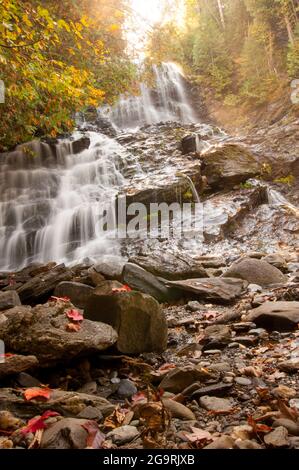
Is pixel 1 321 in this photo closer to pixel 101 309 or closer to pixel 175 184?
pixel 101 309

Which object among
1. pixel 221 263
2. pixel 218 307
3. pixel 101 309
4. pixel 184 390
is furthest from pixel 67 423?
pixel 221 263

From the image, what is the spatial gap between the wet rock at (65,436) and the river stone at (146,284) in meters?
3.11

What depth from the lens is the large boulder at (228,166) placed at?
1155 centimetres

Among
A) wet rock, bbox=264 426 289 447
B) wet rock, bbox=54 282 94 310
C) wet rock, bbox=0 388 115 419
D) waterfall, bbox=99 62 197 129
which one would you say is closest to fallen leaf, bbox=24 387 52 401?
wet rock, bbox=0 388 115 419

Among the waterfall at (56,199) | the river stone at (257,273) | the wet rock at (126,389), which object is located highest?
the waterfall at (56,199)

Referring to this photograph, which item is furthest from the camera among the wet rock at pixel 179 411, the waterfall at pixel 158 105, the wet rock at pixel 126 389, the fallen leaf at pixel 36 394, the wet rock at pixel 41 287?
the waterfall at pixel 158 105

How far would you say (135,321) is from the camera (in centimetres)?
370

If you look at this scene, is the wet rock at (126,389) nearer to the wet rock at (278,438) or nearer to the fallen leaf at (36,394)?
the fallen leaf at (36,394)

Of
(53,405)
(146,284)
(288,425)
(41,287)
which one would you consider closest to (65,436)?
(53,405)

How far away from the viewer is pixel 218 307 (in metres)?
5.12

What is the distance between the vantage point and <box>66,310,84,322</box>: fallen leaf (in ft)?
11.2

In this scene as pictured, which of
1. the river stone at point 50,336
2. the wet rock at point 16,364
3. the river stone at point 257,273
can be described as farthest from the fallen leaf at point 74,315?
the river stone at point 257,273

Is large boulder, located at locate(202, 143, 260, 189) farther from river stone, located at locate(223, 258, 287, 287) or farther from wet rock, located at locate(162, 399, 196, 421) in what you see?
wet rock, located at locate(162, 399, 196, 421)

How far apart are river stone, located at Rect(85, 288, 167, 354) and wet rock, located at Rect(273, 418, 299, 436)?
5.93 feet
